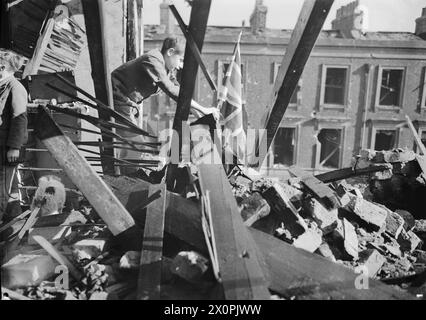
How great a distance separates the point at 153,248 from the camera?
2.60 metres

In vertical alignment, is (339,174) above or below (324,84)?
below

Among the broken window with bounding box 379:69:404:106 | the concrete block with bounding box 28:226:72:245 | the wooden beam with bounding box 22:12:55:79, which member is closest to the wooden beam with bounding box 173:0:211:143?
the concrete block with bounding box 28:226:72:245

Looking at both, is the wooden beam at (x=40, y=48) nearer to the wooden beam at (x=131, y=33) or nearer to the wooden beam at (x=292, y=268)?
the wooden beam at (x=131, y=33)

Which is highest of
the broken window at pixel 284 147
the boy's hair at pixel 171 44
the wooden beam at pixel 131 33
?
the wooden beam at pixel 131 33

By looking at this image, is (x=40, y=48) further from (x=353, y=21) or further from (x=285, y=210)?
(x=353, y=21)

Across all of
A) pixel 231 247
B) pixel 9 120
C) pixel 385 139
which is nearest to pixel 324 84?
pixel 385 139

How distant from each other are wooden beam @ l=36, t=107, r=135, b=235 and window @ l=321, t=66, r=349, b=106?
56.9ft

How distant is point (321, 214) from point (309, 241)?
559 mm

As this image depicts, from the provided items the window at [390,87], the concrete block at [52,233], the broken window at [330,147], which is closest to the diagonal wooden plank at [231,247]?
the concrete block at [52,233]

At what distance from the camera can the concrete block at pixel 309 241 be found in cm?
298

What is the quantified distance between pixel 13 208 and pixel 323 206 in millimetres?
3719

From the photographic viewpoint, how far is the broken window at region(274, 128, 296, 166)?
18.4 metres

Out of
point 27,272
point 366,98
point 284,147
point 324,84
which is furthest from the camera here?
point 284,147

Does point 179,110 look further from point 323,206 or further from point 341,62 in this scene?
point 341,62
